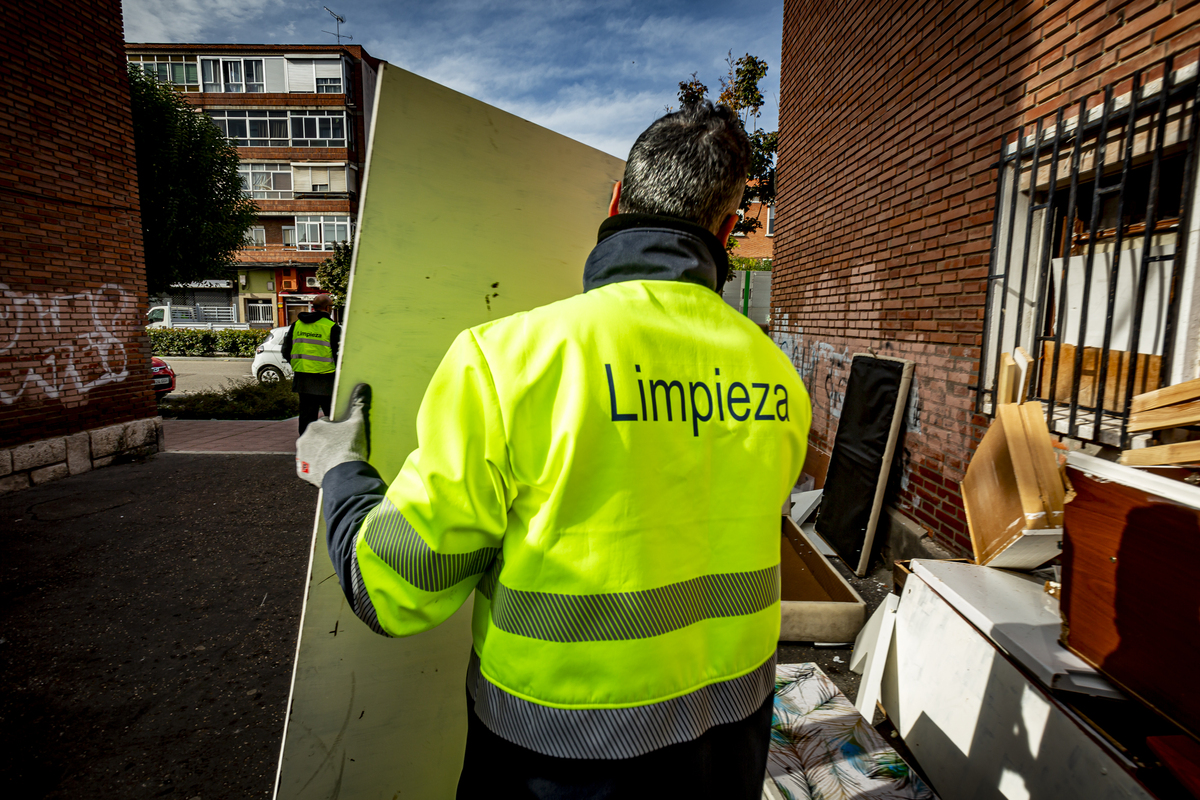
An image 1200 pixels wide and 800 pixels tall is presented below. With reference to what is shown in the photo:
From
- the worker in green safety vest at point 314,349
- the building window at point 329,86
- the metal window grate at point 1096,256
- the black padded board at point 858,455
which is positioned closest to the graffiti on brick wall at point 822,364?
the black padded board at point 858,455

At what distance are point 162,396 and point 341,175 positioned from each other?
21.9 m

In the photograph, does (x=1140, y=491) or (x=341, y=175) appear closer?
(x=1140, y=491)

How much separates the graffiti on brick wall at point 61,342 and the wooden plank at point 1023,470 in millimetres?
7696

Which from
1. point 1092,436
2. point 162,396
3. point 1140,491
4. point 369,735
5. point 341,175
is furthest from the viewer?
point 341,175

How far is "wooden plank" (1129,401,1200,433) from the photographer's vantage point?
146 centimetres

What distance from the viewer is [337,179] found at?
28547 millimetres

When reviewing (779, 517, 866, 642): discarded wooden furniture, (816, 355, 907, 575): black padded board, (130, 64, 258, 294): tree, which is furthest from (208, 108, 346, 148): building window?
(779, 517, 866, 642): discarded wooden furniture

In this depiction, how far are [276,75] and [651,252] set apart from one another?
3522 centimetres

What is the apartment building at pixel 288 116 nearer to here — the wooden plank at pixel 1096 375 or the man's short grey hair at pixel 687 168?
the wooden plank at pixel 1096 375

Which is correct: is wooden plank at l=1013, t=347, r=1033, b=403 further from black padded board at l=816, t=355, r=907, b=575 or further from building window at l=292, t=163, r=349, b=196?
building window at l=292, t=163, r=349, b=196

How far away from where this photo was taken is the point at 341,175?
28547mm

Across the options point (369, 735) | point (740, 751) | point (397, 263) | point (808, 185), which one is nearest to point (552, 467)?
point (740, 751)

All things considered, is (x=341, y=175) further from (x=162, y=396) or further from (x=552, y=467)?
(x=552, y=467)

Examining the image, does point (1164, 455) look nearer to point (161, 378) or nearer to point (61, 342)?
point (61, 342)
